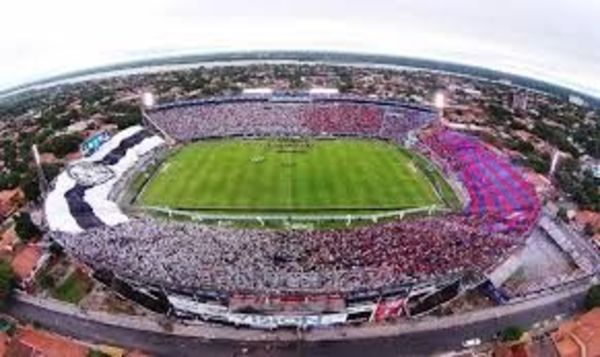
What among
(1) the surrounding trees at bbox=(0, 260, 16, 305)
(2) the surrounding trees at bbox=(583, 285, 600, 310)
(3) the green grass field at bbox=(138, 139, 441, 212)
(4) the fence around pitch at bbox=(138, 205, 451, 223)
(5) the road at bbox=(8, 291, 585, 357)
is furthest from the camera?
(3) the green grass field at bbox=(138, 139, 441, 212)

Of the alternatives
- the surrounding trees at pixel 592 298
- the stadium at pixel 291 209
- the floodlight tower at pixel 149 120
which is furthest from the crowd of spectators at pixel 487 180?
the floodlight tower at pixel 149 120

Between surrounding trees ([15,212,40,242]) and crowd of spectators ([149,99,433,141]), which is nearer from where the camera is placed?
surrounding trees ([15,212,40,242])

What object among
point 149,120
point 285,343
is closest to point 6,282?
point 285,343

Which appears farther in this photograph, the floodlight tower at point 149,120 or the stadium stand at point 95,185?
the floodlight tower at point 149,120

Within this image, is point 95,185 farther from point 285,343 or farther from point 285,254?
point 285,343

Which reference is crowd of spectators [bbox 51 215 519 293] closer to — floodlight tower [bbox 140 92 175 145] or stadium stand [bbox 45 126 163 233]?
stadium stand [bbox 45 126 163 233]

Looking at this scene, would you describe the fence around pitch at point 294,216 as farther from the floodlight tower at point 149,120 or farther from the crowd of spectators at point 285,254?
the floodlight tower at point 149,120

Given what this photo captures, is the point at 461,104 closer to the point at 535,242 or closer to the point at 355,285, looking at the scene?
the point at 535,242

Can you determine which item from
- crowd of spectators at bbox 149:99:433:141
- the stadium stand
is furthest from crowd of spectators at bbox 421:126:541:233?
the stadium stand
